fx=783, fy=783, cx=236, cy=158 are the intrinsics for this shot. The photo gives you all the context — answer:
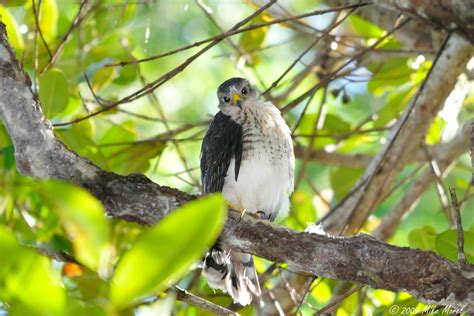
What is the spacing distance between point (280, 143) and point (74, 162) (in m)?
1.83

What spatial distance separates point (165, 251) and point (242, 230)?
147cm

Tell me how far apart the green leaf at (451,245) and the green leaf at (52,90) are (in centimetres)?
178

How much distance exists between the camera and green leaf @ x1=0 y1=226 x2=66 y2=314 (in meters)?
1.25

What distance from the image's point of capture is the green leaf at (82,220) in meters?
1.30

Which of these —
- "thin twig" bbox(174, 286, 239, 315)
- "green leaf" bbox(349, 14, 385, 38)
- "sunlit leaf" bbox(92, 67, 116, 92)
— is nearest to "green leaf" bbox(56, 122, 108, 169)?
"sunlit leaf" bbox(92, 67, 116, 92)

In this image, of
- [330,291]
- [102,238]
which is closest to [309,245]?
[102,238]

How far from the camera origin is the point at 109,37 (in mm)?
4855

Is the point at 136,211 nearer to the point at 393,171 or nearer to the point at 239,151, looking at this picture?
the point at 239,151

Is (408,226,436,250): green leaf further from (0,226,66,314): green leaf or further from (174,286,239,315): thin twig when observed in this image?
(0,226,66,314): green leaf

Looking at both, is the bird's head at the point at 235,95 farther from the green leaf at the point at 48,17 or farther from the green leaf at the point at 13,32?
the green leaf at the point at 13,32

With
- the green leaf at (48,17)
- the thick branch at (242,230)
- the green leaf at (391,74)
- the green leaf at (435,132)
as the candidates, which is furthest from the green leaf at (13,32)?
the green leaf at (435,132)

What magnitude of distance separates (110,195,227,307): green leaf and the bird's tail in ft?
8.10

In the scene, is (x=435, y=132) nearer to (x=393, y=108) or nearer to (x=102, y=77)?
(x=393, y=108)

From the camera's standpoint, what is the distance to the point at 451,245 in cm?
304
